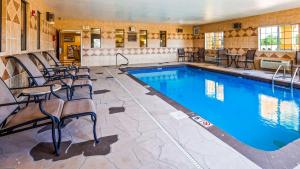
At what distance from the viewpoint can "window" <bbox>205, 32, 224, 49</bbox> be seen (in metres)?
12.0

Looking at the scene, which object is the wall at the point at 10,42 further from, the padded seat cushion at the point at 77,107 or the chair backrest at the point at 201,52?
the chair backrest at the point at 201,52

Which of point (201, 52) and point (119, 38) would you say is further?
point (201, 52)

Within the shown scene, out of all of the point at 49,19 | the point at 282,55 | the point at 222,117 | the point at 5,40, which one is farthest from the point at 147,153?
the point at 282,55

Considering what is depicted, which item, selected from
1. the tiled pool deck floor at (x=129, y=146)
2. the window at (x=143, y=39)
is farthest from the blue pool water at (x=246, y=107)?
the window at (x=143, y=39)

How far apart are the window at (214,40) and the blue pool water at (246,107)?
4.79m

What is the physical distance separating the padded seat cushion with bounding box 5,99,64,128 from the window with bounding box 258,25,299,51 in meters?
9.02

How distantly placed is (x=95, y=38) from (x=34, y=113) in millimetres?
10094

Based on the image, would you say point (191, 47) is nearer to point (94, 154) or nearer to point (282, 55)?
point (282, 55)

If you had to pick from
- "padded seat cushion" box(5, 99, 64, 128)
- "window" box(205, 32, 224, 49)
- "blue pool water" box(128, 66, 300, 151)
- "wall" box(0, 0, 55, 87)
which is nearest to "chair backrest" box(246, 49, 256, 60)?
"blue pool water" box(128, 66, 300, 151)

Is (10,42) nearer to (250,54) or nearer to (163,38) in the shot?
(250,54)

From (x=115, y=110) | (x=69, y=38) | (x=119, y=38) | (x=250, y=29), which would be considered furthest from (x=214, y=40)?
Answer: (x=69, y=38)

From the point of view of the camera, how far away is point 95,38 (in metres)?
11.6

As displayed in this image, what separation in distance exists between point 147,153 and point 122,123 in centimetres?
91

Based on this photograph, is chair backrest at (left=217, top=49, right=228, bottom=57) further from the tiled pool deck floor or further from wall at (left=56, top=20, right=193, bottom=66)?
the tiled pool deck floor
